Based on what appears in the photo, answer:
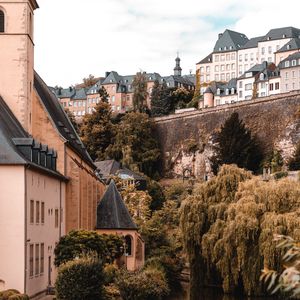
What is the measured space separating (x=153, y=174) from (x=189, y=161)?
529 cm

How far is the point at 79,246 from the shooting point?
40.5 meters

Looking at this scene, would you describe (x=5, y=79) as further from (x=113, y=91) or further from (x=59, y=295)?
(x=113, y=91)

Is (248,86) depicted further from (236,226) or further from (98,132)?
(236,226)

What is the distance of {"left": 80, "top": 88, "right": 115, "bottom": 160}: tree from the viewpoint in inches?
4198

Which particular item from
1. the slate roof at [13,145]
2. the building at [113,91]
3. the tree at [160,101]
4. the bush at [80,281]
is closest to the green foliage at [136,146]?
the tree at [160,101]

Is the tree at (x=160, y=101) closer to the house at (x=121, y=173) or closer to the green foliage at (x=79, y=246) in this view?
the house at (x=121, y=173)

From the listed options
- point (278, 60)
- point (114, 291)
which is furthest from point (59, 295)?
point (278, 60)

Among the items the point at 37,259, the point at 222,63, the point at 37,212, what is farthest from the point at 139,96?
the point at 37,259

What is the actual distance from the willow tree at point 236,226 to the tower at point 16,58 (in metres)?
12.0

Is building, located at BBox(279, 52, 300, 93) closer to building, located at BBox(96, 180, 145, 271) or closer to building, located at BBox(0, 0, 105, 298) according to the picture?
building, located at BBox(96, 180, 145, 271)

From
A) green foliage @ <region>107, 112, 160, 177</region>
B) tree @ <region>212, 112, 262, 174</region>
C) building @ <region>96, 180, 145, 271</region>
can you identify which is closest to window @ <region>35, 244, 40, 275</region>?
building @ <region>96, 180, 145, 271</region>

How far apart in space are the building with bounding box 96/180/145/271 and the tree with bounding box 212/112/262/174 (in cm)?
3767

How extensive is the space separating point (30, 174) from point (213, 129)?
69550 millimetres

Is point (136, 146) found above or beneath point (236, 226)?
above
